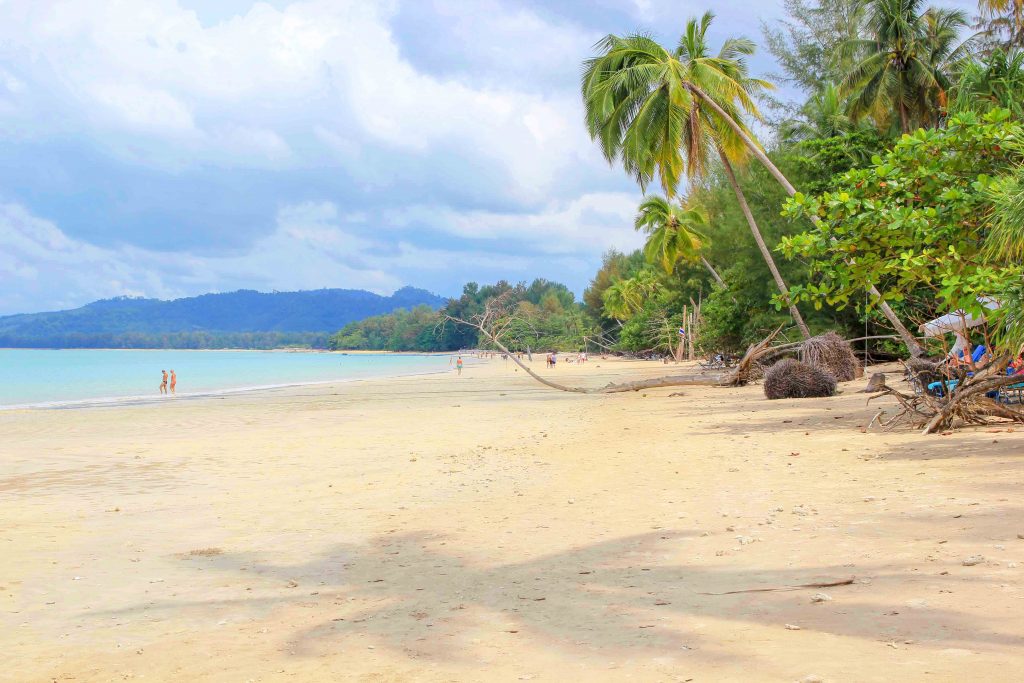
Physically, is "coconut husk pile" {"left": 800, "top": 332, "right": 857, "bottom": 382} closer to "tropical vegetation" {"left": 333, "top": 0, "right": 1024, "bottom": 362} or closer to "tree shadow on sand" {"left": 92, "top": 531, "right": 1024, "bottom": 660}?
"tropical vegetation" {"left": 333, "top": 0, "right": 1024, "bottom": 362}

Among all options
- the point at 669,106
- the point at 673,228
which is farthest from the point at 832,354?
the point at 673,228

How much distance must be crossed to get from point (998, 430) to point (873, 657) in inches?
303

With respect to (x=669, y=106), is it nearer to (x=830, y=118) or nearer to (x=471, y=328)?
(x=830, y=118)

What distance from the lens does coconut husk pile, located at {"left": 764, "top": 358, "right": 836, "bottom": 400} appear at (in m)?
18.3

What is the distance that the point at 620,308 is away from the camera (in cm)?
8231

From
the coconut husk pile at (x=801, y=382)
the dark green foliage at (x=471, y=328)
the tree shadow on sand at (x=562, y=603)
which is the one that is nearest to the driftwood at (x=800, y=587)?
the tree shadow on sand at (x=562, y=603)

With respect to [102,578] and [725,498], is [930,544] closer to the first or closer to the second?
[725,498]

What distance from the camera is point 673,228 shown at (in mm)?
35031

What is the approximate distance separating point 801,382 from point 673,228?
57.8 feet

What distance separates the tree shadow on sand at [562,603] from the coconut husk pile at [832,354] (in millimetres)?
16346

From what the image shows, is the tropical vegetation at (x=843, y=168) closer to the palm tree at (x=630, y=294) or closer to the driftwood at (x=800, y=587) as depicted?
the driftwood at (x=800, y=587)

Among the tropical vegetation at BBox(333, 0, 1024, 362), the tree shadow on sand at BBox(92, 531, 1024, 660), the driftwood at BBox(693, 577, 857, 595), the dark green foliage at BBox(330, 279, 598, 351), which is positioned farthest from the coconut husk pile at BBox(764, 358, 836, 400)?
the dark green foliage at BBox(330, 279, 598, 351)

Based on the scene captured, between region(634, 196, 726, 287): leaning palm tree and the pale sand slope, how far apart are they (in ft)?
77.9

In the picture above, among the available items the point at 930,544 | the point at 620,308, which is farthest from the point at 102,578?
the point at 620,308
